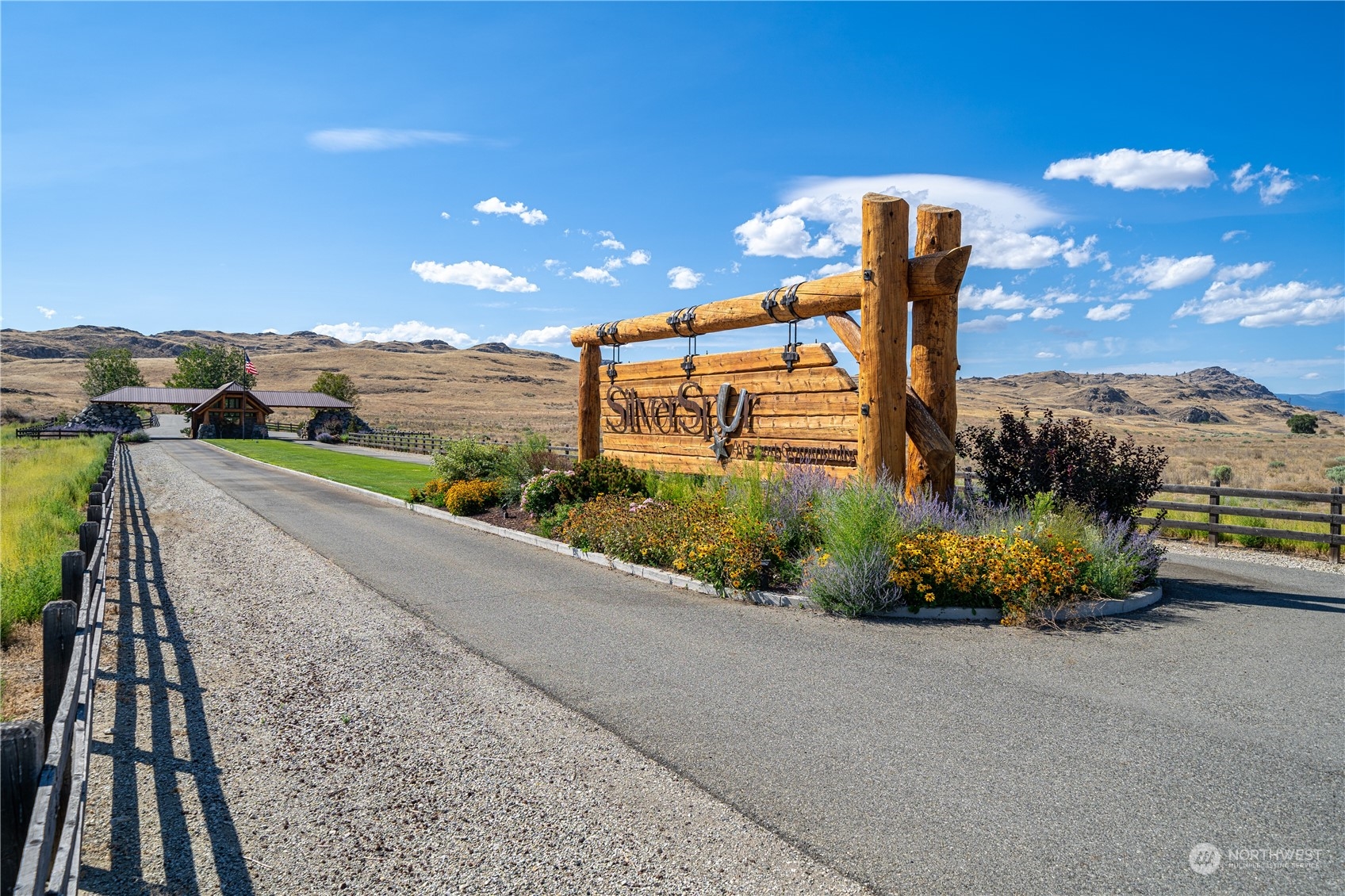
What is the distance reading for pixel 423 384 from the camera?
153875 mm

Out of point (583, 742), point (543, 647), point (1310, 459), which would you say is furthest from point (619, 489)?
point (1310, 459)

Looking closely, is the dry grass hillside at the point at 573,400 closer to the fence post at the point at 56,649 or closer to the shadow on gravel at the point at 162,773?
the shadow on gravel at the point at 162,773

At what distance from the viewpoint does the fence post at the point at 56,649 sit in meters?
4.26

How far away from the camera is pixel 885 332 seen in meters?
9.89

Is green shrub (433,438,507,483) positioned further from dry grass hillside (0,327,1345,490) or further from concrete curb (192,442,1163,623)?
dry grass hillside (0,327,1345,490)

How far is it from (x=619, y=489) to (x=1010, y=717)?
30.5 ft

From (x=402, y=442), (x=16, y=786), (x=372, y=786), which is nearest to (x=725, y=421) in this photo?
(x=372, y=786)

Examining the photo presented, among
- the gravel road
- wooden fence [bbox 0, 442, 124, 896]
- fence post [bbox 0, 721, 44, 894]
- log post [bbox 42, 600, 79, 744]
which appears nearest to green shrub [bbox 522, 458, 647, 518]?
the gravel road

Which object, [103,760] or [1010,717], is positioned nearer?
[103,760]

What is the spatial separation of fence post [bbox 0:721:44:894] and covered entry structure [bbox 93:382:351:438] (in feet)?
216

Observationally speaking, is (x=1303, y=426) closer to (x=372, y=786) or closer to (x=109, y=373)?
(x=372, y=786)

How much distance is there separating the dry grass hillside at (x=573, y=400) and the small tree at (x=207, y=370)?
1117 centimetres

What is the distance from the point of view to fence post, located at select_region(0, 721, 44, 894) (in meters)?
2.74

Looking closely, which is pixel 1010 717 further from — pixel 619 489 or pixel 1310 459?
pixel 1310 459
